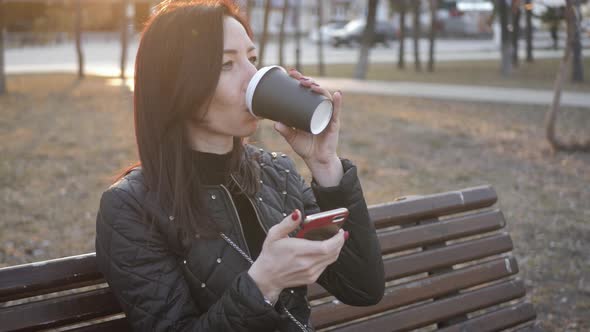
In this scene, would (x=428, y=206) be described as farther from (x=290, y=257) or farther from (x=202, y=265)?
(x=290, y=257)

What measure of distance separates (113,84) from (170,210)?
1612cm

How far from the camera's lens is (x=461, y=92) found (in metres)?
16.1

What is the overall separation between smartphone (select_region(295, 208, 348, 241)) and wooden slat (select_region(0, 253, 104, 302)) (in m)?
0.71

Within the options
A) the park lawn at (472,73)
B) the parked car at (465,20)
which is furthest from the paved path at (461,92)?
the parked car at (465,20)

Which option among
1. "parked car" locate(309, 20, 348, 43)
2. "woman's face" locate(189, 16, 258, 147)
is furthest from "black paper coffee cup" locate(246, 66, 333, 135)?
"parked car" locate(309, 20, 348, 43)

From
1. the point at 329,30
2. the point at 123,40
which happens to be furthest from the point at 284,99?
the point at 329,30

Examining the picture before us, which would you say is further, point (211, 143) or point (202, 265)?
point (211, 143)

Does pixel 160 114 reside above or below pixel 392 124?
above

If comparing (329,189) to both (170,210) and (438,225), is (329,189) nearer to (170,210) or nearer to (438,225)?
(170,210)

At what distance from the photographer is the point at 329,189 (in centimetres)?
205

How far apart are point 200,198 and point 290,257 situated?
1.43ft

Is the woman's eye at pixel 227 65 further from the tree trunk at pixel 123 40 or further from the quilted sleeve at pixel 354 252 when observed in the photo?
the tree trunk at pixel 123 40

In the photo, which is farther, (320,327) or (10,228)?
(10,228)

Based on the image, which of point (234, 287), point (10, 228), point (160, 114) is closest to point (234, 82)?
point (160, 114)
